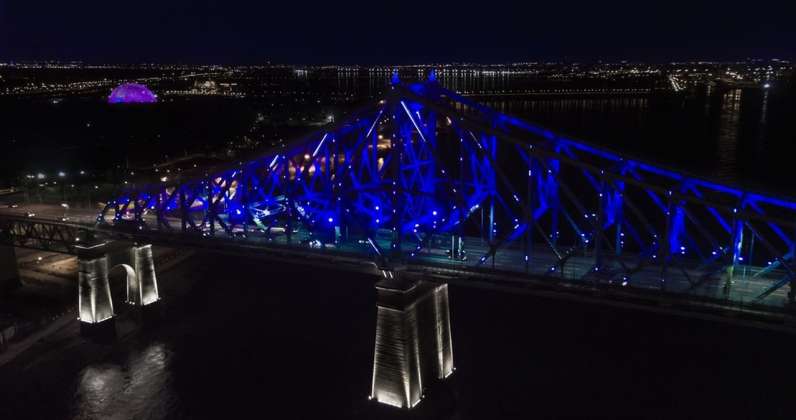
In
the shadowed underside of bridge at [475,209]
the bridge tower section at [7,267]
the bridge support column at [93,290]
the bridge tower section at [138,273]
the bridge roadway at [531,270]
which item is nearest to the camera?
the bridge roadway at [531,270]

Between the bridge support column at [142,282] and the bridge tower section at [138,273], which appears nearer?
the bridge tower section at [138,273]

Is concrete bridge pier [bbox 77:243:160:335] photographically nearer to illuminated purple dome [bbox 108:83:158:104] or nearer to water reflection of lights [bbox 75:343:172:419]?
water reflection of lights [bbox 75:343:172:419]

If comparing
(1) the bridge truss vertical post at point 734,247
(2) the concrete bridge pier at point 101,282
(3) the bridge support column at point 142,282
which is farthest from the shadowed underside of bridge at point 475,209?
(2) the concrete bridge pier at point 101,282

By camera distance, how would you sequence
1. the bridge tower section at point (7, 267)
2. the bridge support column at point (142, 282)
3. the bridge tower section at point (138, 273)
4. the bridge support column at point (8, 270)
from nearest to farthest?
the bridge tower section at point (138, 273)
the bridge support column at point (142, 282)
the bridge tower section at point (7, 267)
the bridge support column at point (8, 270)

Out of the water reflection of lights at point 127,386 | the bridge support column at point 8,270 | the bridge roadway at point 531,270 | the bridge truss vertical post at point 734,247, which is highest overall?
the bridge truss vertical post at point 734,247

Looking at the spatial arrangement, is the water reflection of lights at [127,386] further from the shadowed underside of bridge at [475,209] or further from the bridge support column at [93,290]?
the shadowed underside of bridge at [475,209]

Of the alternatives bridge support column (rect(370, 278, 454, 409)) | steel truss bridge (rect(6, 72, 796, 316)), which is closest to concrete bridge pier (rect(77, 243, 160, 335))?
steel truss bridge (rect(6, 72, 796, 316))

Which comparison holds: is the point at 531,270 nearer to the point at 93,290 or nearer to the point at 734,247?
the point at 734,247

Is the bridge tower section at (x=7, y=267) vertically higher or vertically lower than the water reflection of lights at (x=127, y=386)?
higher
